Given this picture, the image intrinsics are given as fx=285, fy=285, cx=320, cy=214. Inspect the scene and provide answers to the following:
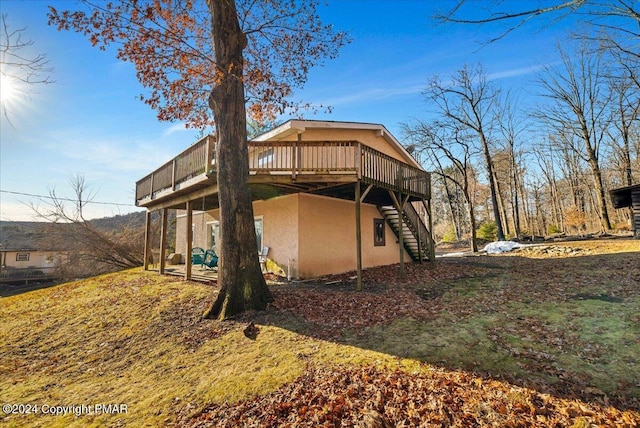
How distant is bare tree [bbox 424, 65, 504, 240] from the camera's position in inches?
814

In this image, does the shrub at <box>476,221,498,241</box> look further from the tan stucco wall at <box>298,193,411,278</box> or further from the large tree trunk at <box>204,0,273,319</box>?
the large tree trunk at <box>204,0,273,319</box>

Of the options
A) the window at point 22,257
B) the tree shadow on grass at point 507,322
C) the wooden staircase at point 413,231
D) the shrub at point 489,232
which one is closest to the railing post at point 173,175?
the tree shadow on grass at point 507,322

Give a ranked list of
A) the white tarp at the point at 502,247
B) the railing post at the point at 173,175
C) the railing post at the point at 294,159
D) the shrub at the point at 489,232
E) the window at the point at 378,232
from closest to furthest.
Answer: the railing post at the point at 294,159 < the railing post at the point at 173,175 < the window at the point at 378,232 < the white tarp at the point at 502,247 < the shrub at the point at 489,232

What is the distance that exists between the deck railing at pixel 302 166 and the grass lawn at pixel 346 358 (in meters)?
3.68

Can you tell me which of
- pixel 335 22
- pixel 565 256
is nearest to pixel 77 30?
pixel 335 22

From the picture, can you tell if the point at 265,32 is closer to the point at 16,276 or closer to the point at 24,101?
the point at 24,101

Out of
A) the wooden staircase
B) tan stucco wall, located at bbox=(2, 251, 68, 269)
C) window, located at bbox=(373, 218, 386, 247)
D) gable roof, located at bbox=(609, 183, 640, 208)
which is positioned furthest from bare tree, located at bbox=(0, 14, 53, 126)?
tan stucco wall, located at bbox=(2, 251, 68, 269)

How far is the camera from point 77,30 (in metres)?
6.50

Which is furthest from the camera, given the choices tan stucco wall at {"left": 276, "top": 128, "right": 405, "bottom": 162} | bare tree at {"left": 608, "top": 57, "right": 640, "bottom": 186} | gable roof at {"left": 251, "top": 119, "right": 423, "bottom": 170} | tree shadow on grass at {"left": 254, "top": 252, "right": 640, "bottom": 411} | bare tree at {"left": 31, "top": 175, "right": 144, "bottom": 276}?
bare tree at {"left": 31, "top": 175, "right": 144, "bottom": 276}

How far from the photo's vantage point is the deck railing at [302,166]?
8.73 meters

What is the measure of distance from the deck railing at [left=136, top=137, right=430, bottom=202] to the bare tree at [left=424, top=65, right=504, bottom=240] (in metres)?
10.5

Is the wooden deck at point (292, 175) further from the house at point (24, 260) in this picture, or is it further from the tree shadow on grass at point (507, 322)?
the house at point (24, 260)

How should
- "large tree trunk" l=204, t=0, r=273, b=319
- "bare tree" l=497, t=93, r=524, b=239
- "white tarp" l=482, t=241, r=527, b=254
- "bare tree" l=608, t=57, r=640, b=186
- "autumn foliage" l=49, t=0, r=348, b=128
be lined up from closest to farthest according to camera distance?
1. "autumn foliage" l=49, t=0, r=348, b=128
2. "large tree trunk" l=204, t=0, r=273, b=319
3. "white tarp" l=482, t=241, r=527, b=254
4. "bare tree" l=608, t=57, r=640, b=186
5. "bare tree" l=497, t=93, r=524, b=239

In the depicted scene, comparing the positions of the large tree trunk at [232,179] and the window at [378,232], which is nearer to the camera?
the large tree trunk at [232,179]
